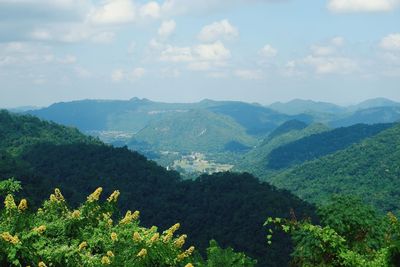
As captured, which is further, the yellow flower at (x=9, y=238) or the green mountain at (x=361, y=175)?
the green mountain at (x=361, y=175)

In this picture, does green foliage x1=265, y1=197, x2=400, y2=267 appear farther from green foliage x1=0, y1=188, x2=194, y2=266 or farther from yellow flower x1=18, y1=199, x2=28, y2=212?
yellow flower x1=18, y1=199, x2=28, y2=212

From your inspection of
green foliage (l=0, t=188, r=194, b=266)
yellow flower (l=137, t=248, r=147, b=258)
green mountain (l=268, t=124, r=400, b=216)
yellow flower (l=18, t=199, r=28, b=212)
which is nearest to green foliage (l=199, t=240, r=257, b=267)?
green foliage (l=0, t=188, r=194, b=266)

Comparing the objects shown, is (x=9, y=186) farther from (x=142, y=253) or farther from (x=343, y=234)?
(x=343, y=234)

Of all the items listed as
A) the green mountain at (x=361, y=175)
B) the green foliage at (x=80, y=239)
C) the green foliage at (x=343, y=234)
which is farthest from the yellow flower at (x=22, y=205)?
the green mountain at (x=361, y=175)

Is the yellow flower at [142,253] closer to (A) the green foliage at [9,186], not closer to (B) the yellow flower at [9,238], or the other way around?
(B) the yellow flower at [9,238]

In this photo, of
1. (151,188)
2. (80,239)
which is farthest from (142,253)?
(151,188)

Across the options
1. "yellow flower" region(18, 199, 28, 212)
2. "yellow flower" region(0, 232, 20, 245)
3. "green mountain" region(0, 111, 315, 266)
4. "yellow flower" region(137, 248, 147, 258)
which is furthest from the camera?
"green mountain" region(0, 111, 315, 266)

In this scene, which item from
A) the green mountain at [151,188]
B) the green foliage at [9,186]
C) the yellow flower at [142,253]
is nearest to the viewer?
the yellow flower at [142,253]
